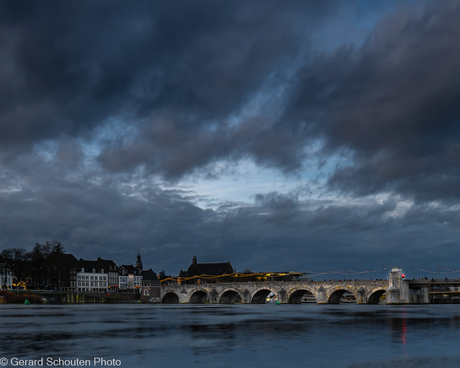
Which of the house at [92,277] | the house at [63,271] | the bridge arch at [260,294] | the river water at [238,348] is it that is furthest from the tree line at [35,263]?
the river water at [238,348]

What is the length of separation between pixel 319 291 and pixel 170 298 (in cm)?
5913

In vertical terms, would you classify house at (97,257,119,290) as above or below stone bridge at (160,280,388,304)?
above

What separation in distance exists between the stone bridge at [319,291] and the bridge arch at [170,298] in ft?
9.77

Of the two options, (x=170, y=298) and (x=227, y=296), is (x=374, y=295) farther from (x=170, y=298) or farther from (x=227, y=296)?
(x=170, y=298)

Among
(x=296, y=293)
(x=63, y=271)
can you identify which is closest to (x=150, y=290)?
(x=63, y=271)

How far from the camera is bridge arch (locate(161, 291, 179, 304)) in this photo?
14962 centimetres

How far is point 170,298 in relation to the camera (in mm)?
153875

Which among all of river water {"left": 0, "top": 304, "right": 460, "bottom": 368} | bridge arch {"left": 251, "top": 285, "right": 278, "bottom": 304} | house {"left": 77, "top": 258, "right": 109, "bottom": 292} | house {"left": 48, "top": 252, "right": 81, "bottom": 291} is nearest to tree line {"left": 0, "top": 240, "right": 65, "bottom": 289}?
house {"left": 48, "top": 252, "right": 81, "bottom": 291}

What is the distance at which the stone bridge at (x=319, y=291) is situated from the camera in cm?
9956

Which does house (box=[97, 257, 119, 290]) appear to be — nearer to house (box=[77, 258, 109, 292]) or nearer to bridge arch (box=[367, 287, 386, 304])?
house (box=[77, 258, 109, 292])

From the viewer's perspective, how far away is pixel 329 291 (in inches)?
4286

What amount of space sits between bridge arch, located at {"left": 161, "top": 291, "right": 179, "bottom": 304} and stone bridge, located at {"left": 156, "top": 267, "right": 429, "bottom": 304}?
2.98 metres

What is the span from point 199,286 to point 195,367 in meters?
121

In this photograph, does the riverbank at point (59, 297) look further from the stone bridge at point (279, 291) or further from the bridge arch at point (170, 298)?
the stone bridge at point (279, 291)
